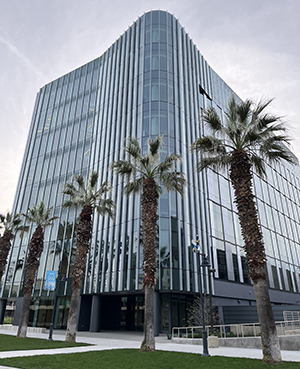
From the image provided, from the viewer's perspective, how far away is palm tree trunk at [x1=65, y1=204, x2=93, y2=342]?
65.4ft

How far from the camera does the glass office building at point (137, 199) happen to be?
29.5 metres

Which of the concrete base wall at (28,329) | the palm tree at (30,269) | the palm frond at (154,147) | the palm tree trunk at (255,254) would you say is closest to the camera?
the palm tree trunk at (255,254)

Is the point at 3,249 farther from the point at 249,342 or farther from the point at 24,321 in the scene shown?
the point at 249,342

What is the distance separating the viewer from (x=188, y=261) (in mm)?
28359

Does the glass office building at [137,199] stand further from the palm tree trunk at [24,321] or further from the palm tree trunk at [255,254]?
the palm tree trunk at [255,254]

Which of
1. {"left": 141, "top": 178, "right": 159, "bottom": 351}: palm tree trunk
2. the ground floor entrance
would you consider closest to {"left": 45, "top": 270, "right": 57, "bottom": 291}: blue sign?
the ground floor entrance

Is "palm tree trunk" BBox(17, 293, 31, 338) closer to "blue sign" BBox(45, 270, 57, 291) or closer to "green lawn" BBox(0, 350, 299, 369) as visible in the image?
"blue sign" BBox(45, 270, 57, 291)

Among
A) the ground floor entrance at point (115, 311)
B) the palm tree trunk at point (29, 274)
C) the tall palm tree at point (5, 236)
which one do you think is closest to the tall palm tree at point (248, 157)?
the ground floor entrance at point (115, 311)

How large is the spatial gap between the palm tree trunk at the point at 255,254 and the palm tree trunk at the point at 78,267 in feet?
40.1

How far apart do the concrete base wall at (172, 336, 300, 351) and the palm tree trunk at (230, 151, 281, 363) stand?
5381 millimetres

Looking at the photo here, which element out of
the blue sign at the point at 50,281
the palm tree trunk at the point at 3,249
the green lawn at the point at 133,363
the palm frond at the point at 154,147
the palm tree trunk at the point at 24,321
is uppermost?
the palm frond at the point at 154,147

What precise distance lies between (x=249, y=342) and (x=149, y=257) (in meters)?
8.18

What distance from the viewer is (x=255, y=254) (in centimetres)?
1293

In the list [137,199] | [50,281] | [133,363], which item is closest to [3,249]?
[50,281]
